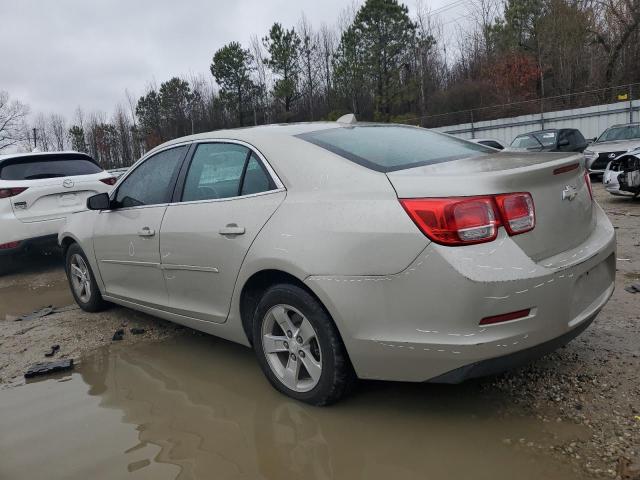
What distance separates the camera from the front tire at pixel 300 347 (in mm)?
2580

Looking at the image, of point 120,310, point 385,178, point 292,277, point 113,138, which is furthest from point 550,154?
point 113,138

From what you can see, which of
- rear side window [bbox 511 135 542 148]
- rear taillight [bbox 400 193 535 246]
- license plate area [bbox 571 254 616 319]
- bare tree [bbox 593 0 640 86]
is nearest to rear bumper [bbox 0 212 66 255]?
rear taillight [bbox 400 193 535 246]

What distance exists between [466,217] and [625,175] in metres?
7.99

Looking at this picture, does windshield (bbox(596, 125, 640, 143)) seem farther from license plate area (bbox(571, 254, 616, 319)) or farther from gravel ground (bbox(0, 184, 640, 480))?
license plate area (bbox(571, 254, 616, 319))

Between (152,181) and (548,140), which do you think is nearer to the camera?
(152,181)

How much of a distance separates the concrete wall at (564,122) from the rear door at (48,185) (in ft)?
57.4

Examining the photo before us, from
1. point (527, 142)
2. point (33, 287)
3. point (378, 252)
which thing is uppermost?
point (527, 142)

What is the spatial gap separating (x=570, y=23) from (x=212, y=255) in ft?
118

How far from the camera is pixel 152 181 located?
3926mm

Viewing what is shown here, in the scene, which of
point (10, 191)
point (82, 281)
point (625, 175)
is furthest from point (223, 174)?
point (625, 175)

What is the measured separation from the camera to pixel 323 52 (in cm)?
4344

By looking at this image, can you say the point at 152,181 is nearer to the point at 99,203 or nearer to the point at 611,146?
the point at 99,203

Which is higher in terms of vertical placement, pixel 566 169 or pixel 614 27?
pixel 614 27

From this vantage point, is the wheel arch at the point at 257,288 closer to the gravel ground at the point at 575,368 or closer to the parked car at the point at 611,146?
the gravel ground at the point at 575,368
